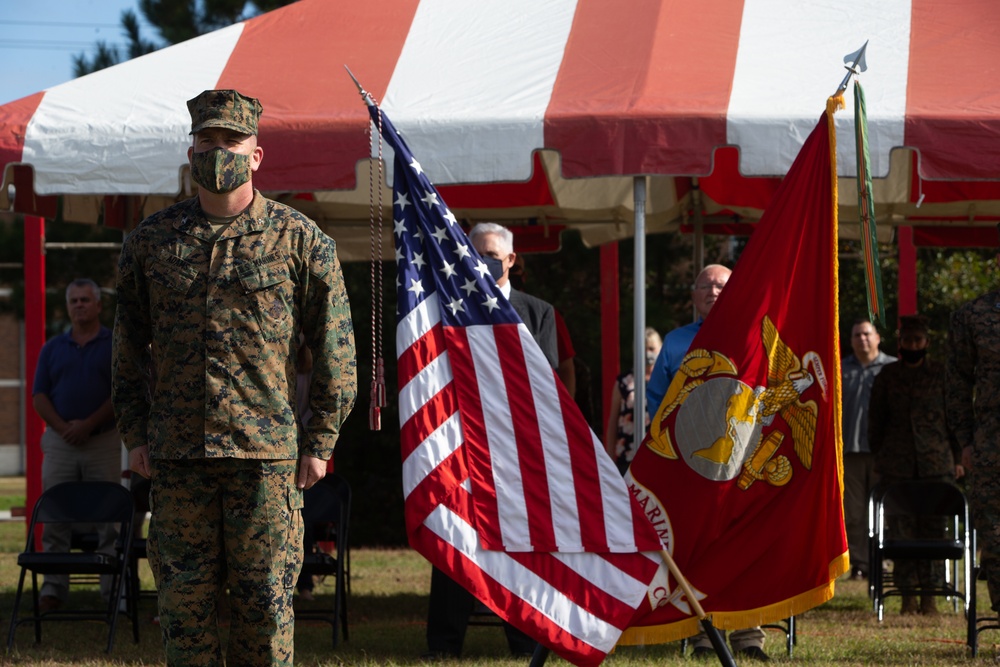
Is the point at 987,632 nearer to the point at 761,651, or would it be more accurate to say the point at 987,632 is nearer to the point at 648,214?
the point at 761,651

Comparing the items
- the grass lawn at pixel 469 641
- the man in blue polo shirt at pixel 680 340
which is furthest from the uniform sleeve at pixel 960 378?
the man in blue polo shirt at pixel 680 340

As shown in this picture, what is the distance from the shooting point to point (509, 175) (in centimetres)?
645

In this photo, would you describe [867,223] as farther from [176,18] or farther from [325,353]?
[176,18]

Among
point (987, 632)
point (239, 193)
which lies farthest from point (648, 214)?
point (239, 193)

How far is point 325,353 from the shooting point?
4.16 metres

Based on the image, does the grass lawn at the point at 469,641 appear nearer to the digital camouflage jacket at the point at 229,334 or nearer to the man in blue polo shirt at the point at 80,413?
the man in blue polo shirt at the point at 80,413

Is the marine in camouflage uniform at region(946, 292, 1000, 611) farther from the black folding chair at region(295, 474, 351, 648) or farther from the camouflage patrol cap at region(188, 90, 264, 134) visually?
the camouflage patrol cap at region(188, 90, 264, 134)

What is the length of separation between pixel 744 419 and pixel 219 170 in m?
2.06

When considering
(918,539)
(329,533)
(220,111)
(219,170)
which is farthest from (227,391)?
(918,539)

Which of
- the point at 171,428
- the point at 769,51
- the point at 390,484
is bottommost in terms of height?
the point at 390,484

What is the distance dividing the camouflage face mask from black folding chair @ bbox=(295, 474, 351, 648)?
10.5 ft

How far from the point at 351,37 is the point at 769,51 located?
7.44 feet

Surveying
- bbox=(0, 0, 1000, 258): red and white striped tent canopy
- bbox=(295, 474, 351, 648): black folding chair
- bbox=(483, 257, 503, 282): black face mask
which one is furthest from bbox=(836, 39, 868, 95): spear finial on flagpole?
bbox=(295, 474, 351, 648): black folding chair

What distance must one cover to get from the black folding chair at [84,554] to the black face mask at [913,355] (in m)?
4.96
